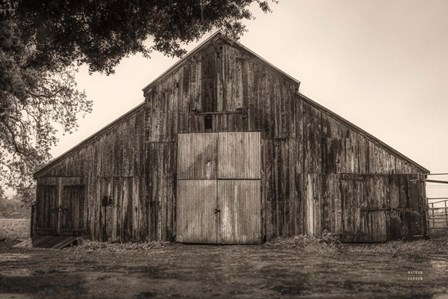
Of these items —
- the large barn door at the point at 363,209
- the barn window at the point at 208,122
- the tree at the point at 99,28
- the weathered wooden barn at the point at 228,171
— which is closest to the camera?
the tree at the point at 99,28

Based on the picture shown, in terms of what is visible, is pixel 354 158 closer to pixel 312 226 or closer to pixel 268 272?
pixel 312 226

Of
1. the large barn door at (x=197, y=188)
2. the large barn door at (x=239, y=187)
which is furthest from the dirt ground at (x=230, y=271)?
the large barn door at (x=239, y=187)

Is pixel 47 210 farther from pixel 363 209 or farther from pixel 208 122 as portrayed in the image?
pixel 363 209

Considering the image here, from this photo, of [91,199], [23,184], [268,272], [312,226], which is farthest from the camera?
[23,184]

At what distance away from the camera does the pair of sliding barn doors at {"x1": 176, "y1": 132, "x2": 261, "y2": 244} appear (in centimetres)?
1459

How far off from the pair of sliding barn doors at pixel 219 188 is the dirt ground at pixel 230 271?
647 millimetres

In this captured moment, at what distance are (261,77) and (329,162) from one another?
162 inches

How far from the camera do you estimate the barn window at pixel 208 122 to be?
49.9 ft

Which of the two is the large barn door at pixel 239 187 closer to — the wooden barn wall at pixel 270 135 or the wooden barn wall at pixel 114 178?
the wooden barn wall at pixel 270 135

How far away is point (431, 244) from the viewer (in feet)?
44.7

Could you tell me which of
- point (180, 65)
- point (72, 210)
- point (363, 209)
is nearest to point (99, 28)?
point (180, 65)

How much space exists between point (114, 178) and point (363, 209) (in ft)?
31.2

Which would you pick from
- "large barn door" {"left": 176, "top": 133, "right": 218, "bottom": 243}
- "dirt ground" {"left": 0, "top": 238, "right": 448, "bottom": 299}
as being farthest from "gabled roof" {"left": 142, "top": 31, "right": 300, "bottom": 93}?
"dirt ground" {"left": 0, "top": 238, "right": 448, "bottom": 299}

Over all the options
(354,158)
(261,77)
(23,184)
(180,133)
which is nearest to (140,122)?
(180,133)
